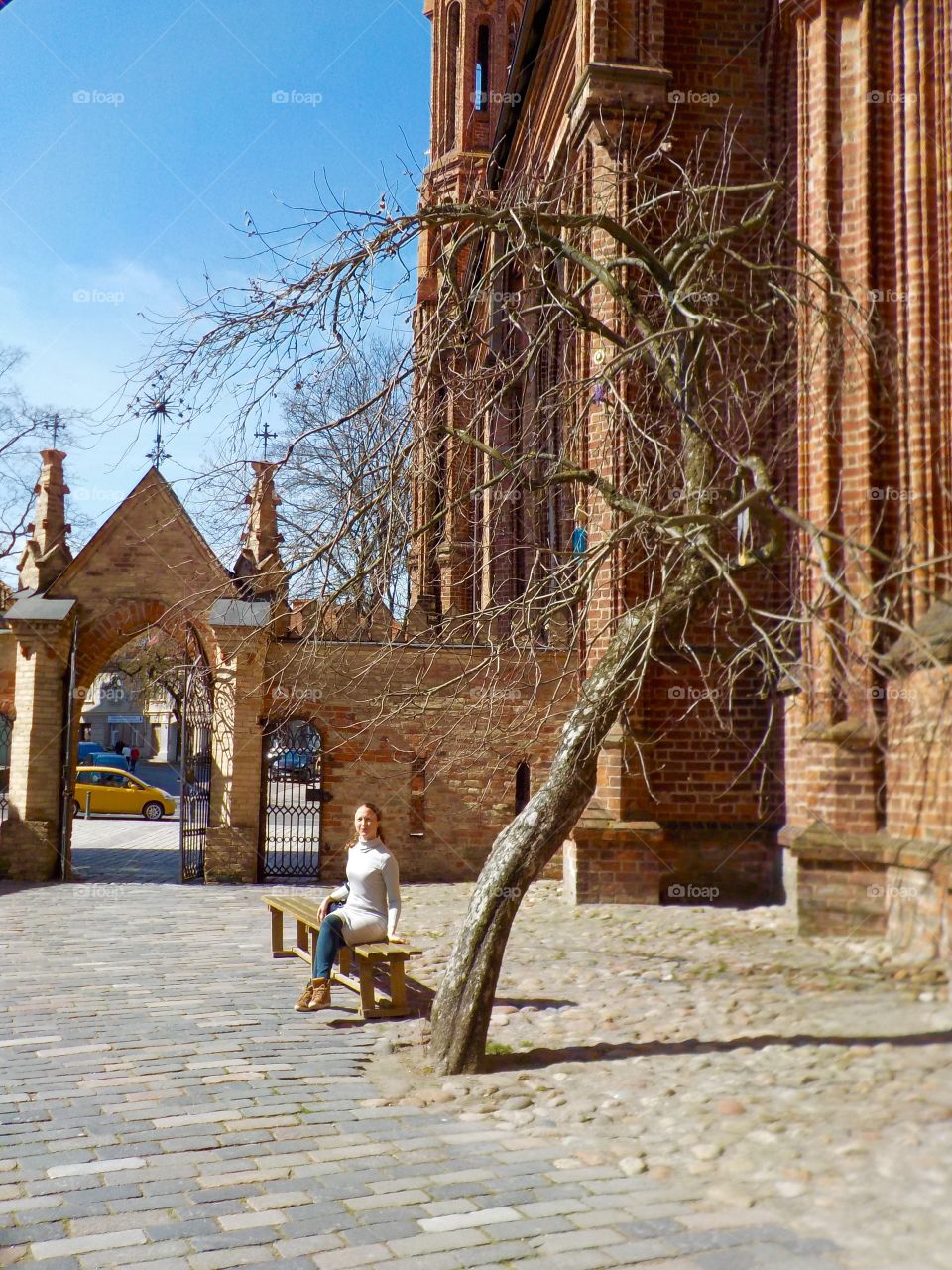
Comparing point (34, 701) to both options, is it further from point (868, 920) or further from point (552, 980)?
point (868, 920)

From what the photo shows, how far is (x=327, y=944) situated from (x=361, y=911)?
0.33 metres

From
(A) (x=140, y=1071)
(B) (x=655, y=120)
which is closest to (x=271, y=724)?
(B) (x=655, y=120)

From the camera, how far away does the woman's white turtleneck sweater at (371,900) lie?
7.86 metres

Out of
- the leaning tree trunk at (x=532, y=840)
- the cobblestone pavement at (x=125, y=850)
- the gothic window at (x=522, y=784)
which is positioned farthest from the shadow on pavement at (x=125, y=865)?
the leaning tree trunk at (x=532, y=840)

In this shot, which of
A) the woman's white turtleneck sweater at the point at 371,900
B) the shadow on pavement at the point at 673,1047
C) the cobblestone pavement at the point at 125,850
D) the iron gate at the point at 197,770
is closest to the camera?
the shadow on pavement at the point at 673,1047

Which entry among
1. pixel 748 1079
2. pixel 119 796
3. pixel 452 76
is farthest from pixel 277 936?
pixel 452 76

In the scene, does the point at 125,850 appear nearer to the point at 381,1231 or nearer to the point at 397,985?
the point at 397,985

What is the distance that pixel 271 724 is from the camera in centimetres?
1678

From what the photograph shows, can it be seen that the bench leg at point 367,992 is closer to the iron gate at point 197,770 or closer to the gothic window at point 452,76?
the iron gate at point 197,770

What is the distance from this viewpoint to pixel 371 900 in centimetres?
796

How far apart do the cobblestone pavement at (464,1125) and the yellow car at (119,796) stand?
81.6ft

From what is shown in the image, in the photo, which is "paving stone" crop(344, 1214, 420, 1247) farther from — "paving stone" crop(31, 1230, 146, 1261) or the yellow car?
the yellow car

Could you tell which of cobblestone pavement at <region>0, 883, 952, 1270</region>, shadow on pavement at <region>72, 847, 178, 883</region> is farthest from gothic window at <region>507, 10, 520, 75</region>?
cobblestone pavement at <region>0, 883, 952, 1270</region>

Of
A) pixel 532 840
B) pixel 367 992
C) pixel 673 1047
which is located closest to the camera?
pixel 673 1047
